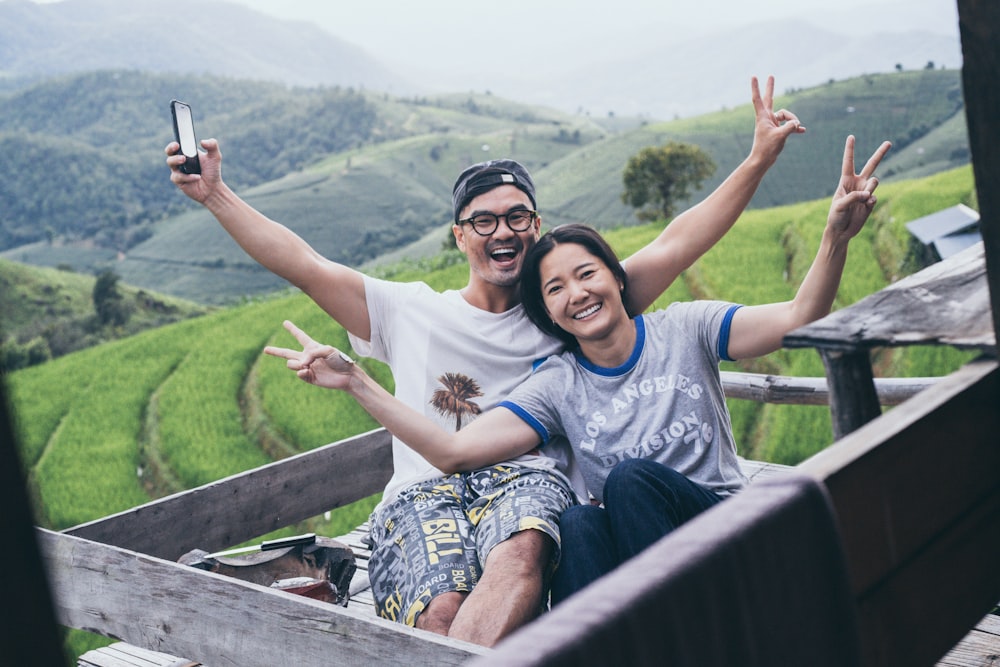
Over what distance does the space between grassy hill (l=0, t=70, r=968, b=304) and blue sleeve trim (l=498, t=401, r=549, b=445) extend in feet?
78.3

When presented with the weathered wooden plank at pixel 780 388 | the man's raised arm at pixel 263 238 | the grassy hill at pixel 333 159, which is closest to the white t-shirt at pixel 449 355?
the man's raised arm at pixel 263 238

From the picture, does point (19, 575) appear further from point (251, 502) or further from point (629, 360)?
point (251, 502)

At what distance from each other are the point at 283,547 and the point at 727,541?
2.13 meters

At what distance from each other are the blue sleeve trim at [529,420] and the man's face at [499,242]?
428 millimetres

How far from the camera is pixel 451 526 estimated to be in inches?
93.4

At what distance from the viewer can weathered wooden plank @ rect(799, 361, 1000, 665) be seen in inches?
45.5

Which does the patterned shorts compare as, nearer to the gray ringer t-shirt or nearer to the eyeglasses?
the gray ringer t-shirt

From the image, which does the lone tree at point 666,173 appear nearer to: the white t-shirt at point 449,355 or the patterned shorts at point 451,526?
the white t-shirt at point 449,355

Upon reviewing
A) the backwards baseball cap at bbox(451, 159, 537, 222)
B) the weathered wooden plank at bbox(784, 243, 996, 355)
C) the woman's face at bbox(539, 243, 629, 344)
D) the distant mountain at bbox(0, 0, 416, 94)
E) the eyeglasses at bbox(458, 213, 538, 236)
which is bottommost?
the woman's face at bbox(539, 243, 629, 344)

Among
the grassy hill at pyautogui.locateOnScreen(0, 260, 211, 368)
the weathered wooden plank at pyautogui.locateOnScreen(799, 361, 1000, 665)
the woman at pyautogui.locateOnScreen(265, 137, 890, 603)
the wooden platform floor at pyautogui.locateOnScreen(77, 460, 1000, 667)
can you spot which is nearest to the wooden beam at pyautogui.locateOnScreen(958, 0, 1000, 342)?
the weathered wooden plank at pyautogui.locateOnScreen(799, 361, 1000, 665)

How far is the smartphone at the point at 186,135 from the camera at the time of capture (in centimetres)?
246

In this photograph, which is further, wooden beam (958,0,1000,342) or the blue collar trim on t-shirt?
the blue collar trim on t-shirt

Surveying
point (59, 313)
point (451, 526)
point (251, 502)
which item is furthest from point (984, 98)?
point (59, 313)

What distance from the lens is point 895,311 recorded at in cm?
131
